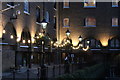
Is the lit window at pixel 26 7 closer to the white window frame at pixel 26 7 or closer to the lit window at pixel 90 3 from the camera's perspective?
the white window frame at pixel 26 7

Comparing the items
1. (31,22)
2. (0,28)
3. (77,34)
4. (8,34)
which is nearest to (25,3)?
(31,22)

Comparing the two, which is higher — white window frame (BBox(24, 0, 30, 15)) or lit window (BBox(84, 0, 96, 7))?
lit window (BBox(84, 0, 96, 7))

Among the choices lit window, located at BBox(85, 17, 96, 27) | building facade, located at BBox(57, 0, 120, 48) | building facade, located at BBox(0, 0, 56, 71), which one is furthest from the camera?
lit window, located at BBox(85, 17, 96, 27)

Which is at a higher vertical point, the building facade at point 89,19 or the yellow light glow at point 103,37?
the building facade at point 89,19

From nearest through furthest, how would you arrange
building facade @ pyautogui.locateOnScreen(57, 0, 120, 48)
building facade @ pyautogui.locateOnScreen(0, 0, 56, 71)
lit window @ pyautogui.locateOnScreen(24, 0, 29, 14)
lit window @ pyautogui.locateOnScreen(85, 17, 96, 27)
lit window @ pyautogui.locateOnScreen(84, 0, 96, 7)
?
building facade @ pyautogui.locateOnScreen(0, 0, 56, 71)
lit window @ pyautogui.locateOnScreen(24, 0, 29, 14)
building facade @ pyautogui.locateOnScreen(57, 0, 120, 48)
lit window @ pyautogui.locateOnScreen(85, 17, 96, 27)
lit window @ pyautogui.locateOnScreen(84, 0, 96, 7)

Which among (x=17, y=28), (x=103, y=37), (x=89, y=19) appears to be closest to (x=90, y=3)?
(x=89, y=19)

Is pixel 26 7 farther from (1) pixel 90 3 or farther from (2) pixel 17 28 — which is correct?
(1) pixel 90 3

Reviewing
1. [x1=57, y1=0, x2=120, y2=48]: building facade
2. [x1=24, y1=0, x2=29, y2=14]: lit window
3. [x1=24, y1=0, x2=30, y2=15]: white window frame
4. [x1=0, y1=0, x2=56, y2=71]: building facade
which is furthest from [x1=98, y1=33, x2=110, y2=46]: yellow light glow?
[x1=24, y1=0, x2=29, y2=14]: lit window

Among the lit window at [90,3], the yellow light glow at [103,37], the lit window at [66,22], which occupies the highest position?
the lit window at [90,3]

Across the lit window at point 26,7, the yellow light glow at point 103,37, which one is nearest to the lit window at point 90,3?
the yellow light glow at point 103,37

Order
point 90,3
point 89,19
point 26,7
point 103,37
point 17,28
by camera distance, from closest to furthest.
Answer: point 17,28, point 26,7, point 103,37, point 89,19, point 90,3

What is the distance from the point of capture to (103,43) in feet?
138

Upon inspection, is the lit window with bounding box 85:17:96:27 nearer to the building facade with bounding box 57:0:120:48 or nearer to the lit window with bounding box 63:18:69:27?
the building facade with bounding box 57:0:120:48

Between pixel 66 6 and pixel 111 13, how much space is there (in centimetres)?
685
